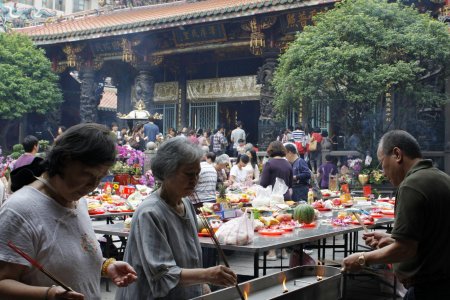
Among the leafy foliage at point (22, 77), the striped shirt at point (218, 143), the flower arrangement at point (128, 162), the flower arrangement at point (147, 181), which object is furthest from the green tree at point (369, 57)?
the leafy foliage at point (22, 77)

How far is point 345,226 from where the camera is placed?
5645 millimetres

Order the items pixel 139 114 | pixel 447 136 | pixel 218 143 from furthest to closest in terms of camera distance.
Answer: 1. pixel 139 114
2. pixel 218 143
3. pixel 447 136

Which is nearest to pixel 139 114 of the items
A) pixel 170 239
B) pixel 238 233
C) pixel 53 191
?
pixel 238 233

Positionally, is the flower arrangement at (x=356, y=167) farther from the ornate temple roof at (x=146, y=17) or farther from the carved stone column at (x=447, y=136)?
the ornate temple roof at (x=146, y=17)

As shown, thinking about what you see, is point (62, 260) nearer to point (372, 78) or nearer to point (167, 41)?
point (372, 78)

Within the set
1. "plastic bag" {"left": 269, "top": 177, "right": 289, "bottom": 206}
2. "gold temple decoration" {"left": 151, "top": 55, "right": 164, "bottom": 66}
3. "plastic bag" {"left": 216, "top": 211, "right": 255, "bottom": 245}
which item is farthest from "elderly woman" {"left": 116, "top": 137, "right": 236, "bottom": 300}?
"gold temple decoration" {"left": 151, "top": 55, "right": 164, "bottom": 66}

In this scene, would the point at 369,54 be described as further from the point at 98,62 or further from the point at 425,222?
the point at 98,62

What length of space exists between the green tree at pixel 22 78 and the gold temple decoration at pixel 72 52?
0.97 metres

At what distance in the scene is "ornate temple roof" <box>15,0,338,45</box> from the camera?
51.3 ft

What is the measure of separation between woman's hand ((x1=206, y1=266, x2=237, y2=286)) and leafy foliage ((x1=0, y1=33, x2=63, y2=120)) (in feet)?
→ 64.1

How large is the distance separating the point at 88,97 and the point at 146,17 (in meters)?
3.73

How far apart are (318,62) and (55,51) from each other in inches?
491

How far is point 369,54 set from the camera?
1296 centimetres

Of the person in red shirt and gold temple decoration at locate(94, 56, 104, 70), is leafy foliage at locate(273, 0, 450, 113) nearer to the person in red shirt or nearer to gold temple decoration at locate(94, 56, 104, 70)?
the person in red shirt
